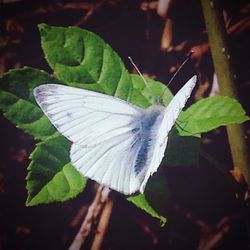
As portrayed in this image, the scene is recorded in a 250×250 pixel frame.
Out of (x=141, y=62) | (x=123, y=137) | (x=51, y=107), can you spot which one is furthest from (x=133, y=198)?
(x=141, y=62)

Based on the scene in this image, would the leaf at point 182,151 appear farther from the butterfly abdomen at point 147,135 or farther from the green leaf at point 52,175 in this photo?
the green leaf at point 52,175

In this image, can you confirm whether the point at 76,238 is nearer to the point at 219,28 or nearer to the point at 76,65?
the point at 76,65

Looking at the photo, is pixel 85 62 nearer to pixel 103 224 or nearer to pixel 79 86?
pixel 79 86

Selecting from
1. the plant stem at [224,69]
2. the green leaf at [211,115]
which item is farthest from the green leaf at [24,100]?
the plant stem at [224,69]

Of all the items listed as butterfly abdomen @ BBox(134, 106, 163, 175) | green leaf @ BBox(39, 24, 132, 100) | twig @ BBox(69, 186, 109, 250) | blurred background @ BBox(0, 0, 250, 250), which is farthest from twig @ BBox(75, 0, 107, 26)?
twig @ BBox(69, 186, 109, 250)

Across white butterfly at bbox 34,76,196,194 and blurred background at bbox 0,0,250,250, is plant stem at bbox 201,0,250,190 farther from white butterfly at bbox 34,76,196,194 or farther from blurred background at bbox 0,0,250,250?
white butterfly at bbox 34,76,196,194

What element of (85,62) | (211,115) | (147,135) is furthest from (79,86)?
(211,115)

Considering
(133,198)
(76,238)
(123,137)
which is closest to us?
(133,198)
